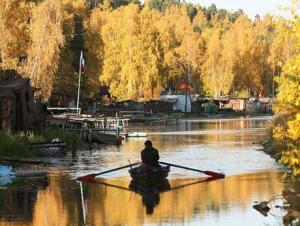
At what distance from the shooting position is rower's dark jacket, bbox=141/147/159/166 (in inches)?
1182

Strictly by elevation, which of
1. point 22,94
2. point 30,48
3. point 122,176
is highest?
point 30,48

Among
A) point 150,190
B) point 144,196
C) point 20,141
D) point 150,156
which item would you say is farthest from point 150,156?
point 20,141

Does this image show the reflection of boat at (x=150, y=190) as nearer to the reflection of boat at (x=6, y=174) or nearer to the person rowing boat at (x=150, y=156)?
the person rowing boat at (x=150, y=156)

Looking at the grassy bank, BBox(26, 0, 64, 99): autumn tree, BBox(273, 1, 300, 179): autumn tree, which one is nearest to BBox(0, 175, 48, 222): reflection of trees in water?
the grassy bank

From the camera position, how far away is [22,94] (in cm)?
4662

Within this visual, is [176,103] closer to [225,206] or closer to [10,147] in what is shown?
[10,147]

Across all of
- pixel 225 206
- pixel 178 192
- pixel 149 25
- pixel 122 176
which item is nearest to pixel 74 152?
pixel 122 176

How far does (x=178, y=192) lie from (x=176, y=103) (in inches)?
3943

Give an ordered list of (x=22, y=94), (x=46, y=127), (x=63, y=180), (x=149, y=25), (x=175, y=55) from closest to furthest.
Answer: (x=63, y=180), (x=22, y=94), (x=46, y=127), (x=149, y=25), (x=175, y=55)

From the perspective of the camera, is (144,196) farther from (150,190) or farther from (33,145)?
(33,145)

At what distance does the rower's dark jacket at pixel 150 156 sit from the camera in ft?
98.5

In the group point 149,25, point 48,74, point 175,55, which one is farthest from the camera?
point 175,55

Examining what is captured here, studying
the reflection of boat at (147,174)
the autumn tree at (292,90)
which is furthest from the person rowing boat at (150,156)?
the autumn tree at (292,90)

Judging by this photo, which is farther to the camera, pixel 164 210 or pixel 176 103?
pixel 176 103
